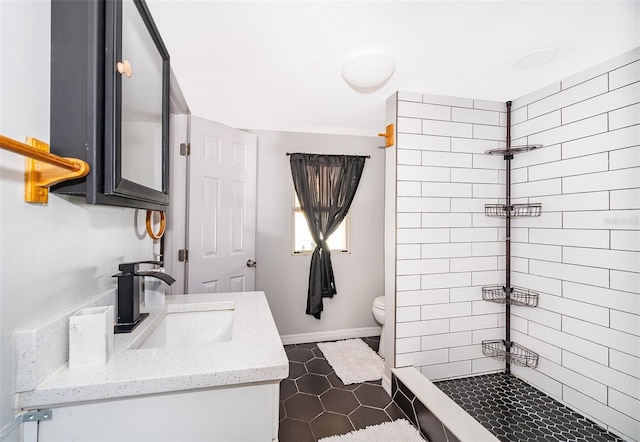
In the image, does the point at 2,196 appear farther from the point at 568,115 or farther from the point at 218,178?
the point at 568,115

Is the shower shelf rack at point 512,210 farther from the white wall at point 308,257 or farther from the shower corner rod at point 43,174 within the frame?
A: the shower corner rod at point 43,174

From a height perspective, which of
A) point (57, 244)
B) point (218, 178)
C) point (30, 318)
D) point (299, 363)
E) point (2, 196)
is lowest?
point (299, 363)

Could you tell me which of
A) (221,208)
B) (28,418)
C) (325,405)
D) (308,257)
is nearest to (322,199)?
(308,257)

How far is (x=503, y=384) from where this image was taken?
2074 millimetres

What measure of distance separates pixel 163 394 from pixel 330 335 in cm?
249

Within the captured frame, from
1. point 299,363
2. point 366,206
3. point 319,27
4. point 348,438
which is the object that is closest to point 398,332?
point 348,438

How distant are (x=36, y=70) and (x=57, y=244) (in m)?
0.44

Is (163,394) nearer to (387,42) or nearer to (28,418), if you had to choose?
(28,418)

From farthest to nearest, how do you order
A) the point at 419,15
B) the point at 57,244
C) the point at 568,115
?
the point at 568,115 → the point at 419,15 → the point at 57,244

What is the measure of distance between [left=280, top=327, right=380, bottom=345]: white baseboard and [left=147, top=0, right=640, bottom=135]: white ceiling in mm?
2272

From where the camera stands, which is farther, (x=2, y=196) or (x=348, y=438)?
(x=348, y=438)

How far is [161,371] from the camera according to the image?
0.77 metres

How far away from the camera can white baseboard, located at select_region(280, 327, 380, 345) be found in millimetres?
2998

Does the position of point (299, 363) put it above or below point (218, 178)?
below
